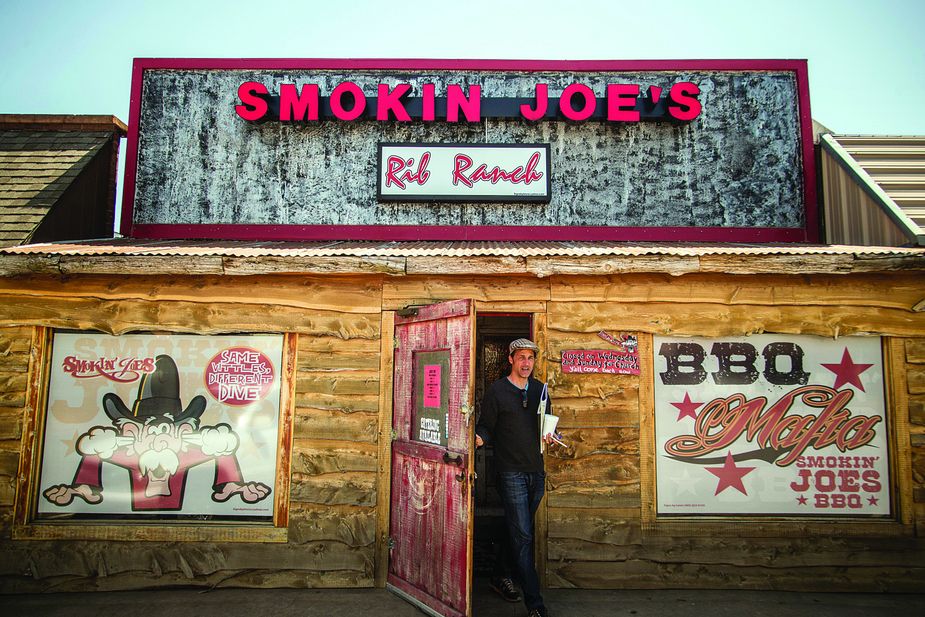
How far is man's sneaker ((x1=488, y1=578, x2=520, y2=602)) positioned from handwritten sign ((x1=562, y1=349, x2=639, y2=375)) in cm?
201

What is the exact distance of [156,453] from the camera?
206 inches

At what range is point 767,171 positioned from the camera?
23.3 feet

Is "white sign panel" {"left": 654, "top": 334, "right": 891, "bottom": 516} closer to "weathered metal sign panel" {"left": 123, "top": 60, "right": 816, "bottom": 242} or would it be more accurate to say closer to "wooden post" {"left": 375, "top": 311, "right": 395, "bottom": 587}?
"weathered metal sign panel" {"left": 123, "top": 60, "right": 816, "bottom": 242}

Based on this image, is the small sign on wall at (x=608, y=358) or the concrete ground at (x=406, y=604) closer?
the concrete ground at (x=406, y=604)

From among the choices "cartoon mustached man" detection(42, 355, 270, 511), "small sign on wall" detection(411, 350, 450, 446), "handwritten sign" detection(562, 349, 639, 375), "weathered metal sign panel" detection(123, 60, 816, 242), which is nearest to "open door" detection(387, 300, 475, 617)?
"small sign on wall" detection(411, 350, 450, 446)

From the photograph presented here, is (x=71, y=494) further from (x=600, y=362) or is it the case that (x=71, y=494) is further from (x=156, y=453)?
(x=600, y=362)

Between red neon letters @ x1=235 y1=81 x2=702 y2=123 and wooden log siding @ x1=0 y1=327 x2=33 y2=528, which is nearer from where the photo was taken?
wooden log siding @ x1=0 y1=327 x2=33 y2=528

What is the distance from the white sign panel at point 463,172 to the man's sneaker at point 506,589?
4.49 m

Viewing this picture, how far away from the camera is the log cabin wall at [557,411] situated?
5.07m

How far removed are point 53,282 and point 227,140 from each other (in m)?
2.93

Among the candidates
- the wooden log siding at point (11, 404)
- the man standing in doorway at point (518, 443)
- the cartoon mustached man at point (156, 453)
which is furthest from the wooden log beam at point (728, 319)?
the wooden log siding at point (11, 404)

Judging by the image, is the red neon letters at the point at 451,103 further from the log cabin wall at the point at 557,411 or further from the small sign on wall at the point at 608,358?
the small sign on wall at the point at 608,358

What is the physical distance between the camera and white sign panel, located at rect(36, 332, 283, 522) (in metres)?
5.21

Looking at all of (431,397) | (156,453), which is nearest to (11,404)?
(156,453)
